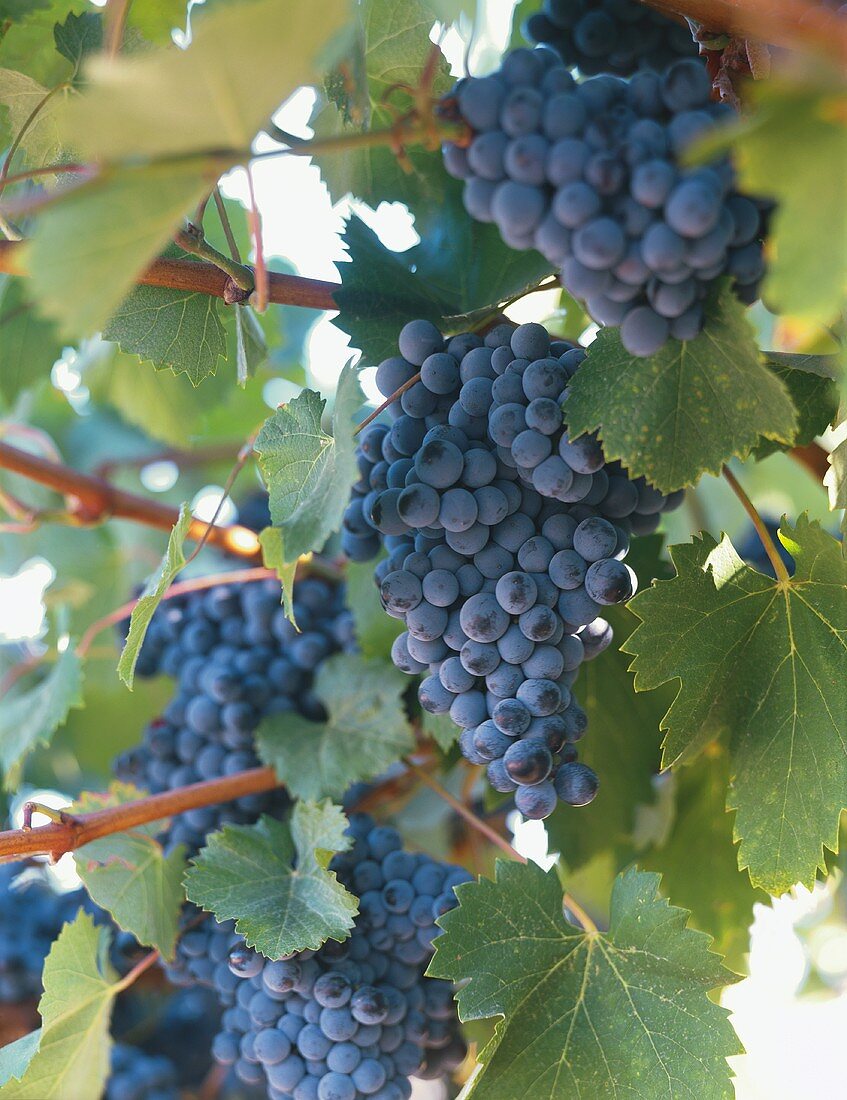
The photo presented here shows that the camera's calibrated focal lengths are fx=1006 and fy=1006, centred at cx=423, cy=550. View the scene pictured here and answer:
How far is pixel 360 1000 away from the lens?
0.75 m

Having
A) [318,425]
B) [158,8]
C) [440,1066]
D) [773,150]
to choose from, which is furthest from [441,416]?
[440,1066]

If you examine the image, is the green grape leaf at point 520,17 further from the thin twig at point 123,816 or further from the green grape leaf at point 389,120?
the thin twig at point 123,816

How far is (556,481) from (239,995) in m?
0.50

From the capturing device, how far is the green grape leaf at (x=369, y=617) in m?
0.90

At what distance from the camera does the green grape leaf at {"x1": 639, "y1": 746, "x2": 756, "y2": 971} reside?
0.96m

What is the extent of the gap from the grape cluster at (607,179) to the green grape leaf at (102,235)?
152mm

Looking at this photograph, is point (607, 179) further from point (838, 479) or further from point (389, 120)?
point (389, 120)

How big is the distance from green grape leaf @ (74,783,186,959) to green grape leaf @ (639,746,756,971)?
1.48 feet

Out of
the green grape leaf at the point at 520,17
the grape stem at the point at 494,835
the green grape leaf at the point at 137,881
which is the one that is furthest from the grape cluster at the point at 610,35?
the green grape leaf at the point at 137,881

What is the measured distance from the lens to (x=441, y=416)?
690mm

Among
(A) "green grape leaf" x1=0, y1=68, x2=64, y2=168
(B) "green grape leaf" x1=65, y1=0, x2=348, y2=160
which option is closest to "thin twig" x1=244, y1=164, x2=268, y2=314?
(B) "green grape leaf" x1=65, y1=0, x2=348, y2=160

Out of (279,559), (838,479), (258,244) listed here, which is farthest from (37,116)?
(838,479)

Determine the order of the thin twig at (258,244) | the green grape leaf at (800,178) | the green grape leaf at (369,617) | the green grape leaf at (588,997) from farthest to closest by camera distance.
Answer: the green grape leaf at (369,617) < the green grape leaf at (588,997) < the thin twig at (258,244) < the green grape leaf at (800,178)

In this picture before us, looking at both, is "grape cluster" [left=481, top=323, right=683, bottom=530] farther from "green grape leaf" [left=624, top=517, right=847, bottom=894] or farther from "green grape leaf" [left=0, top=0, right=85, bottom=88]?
"green grape leaf" [left=0, top=0, right=85, bottom=88]
